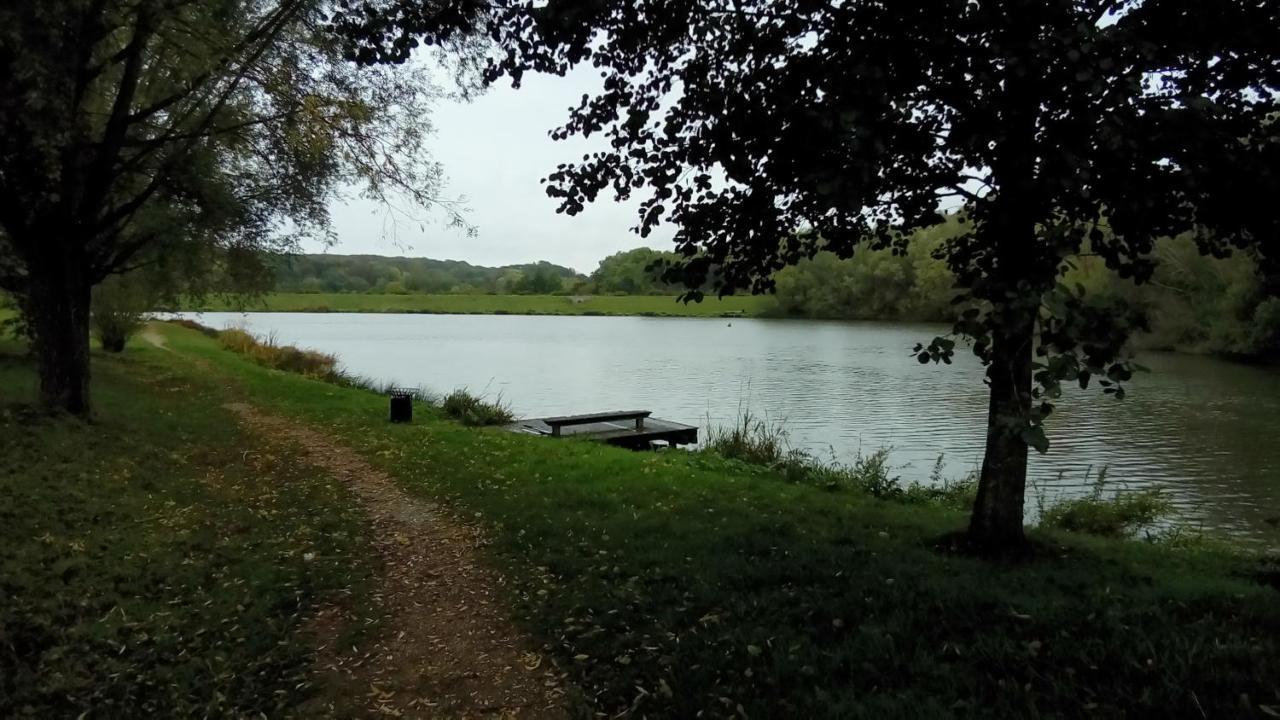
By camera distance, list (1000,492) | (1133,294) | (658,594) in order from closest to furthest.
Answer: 1. (658,594)
2. (1000,492)
3. (1133,294)

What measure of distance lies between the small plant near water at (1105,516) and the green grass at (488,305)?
85.3m

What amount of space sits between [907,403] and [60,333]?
64.2 feet

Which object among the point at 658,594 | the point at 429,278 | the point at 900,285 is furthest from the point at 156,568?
the point at 429,278

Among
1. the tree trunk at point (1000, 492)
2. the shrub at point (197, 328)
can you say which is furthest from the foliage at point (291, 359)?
the tree trunk at point (1000, 492)

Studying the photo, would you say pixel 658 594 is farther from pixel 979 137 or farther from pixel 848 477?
pixel 848 477

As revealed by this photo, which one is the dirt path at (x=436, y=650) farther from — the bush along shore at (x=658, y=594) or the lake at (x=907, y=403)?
the lake at (x=907, y=403)

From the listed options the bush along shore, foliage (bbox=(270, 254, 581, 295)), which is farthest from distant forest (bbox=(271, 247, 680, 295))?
the bush along shore

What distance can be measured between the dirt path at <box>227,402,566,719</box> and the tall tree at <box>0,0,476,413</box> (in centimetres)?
540

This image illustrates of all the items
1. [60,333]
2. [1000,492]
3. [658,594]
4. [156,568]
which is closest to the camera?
[658,594]

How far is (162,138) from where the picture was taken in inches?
416

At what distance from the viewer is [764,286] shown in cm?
567

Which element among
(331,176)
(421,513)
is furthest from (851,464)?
(331,176)

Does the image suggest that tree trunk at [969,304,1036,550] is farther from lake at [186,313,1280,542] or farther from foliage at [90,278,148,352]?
foliage at [90,278,148,352]

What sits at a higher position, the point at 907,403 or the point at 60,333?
the point at 60,333
